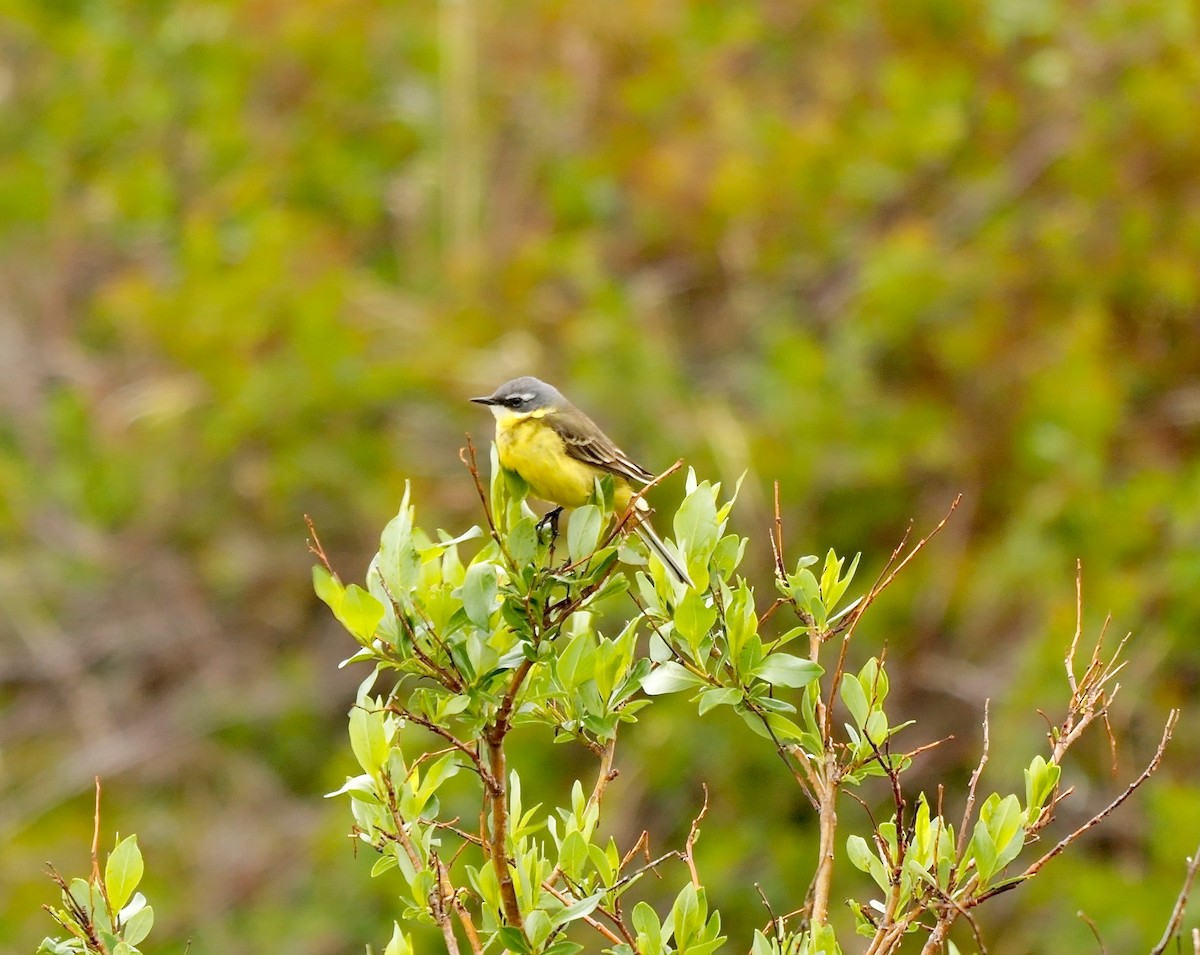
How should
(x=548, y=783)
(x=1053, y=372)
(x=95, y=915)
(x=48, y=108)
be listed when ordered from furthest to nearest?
1. (x=48, y=108)
2. (x=1053, y=372)
3. (x=548, y=783)
4. (x=95, y=915)

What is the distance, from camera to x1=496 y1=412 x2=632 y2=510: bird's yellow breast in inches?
149

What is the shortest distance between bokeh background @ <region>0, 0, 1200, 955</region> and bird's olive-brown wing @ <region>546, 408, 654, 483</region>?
4.17m

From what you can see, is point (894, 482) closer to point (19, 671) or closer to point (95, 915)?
point (19, 671)

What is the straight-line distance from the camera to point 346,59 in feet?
38.9

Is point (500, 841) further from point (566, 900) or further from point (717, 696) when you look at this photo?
point (717, 696)

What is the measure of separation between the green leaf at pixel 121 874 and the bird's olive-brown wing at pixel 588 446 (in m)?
1.64

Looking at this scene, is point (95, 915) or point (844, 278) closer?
point (95, 915)

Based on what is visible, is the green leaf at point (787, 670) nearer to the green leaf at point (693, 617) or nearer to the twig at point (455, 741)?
the green leaf at point (693, 617)

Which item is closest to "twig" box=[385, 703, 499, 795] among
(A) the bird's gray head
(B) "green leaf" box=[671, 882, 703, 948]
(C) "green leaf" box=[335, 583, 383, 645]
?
(C) "green leaf" box=[335, 583, 383, 645]

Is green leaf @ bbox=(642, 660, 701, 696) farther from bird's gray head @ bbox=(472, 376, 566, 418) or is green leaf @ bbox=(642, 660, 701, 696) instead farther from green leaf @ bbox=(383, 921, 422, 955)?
bird's gray head @ bbox=(472, 376, 566, 418)

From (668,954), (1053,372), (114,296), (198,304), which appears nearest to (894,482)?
(1053,372)

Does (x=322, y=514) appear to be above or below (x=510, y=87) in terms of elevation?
below

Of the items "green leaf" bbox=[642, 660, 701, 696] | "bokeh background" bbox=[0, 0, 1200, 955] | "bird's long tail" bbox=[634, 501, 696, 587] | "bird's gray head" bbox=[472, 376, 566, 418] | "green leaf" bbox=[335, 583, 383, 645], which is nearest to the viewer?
"green leaf" bbox=[335, 583, 383, 645]

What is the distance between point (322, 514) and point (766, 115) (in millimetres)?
4157
